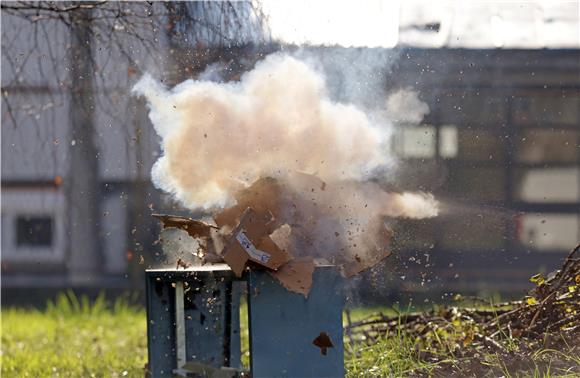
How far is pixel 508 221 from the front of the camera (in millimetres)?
8680

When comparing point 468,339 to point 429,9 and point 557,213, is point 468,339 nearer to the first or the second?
point 429,9

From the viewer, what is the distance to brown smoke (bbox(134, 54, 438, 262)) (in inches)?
194


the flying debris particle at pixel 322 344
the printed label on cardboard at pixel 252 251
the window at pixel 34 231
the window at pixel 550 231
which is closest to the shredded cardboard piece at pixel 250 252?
the printed label on cardboard at pixel 252 251

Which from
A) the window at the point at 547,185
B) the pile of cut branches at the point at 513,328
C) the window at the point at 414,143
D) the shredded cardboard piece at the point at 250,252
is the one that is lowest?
the pile of cut branches at the point at 513,328

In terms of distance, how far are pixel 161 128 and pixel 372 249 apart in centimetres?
137

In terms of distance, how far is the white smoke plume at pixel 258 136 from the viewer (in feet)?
16.5

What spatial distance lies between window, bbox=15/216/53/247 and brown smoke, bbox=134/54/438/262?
606cm

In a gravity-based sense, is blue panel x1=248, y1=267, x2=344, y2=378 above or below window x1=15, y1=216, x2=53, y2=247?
below

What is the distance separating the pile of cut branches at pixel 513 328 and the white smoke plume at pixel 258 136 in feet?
2.80

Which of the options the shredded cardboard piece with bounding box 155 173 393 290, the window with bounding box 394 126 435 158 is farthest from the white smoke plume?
the window with bounding box 394 126 435 158

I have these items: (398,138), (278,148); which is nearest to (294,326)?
(278,148)

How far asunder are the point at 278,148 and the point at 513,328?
1752mm

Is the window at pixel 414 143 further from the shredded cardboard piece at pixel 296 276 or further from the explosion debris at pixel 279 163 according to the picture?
the shredded cardboard piece at pixel 296 276

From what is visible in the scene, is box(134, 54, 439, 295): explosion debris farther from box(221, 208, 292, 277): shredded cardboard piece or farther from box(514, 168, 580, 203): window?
box(514, 168, 580, 203): window
